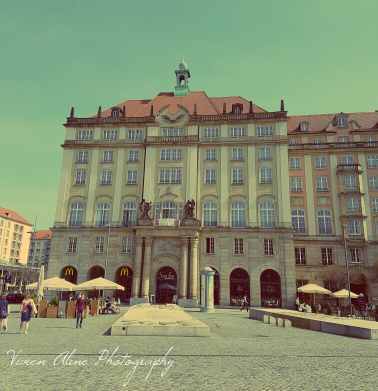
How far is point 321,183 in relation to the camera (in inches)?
1938

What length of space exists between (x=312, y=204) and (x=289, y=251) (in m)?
9.74

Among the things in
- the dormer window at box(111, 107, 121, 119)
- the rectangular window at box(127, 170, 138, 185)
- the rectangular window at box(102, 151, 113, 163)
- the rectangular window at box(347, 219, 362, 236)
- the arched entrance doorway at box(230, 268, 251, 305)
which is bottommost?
the arched entrance doorway at box(230, 268, 251, 305)

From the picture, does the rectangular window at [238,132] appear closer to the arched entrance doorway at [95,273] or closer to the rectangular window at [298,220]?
the rectangular window at [298,220]

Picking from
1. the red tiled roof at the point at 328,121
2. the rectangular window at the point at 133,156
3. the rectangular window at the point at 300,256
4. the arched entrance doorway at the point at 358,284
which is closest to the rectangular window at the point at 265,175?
the rectangular window at the point at 300,256

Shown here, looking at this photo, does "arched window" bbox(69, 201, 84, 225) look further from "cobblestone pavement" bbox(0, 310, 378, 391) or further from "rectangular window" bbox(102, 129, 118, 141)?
"cobblestone pavement" bbox(0, 310, 378, 391)

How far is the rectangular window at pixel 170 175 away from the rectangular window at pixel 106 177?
7174 mm

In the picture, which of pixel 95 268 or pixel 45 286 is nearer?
pixel 45 286

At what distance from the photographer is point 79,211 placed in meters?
46.5

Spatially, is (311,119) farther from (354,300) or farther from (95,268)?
(95,268)

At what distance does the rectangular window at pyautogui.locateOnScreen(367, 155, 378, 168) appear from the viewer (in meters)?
49.2

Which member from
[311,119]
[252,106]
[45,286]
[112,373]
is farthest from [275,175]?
[112,373]

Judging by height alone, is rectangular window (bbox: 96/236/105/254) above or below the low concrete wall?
above

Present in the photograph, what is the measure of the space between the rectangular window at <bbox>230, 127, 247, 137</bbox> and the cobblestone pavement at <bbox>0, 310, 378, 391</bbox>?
3661 centimetres

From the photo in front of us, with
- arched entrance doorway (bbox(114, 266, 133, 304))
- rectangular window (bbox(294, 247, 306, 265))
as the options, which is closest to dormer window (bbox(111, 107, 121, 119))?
arched entrance doorway (bbox(114, 266, 133, 304))
